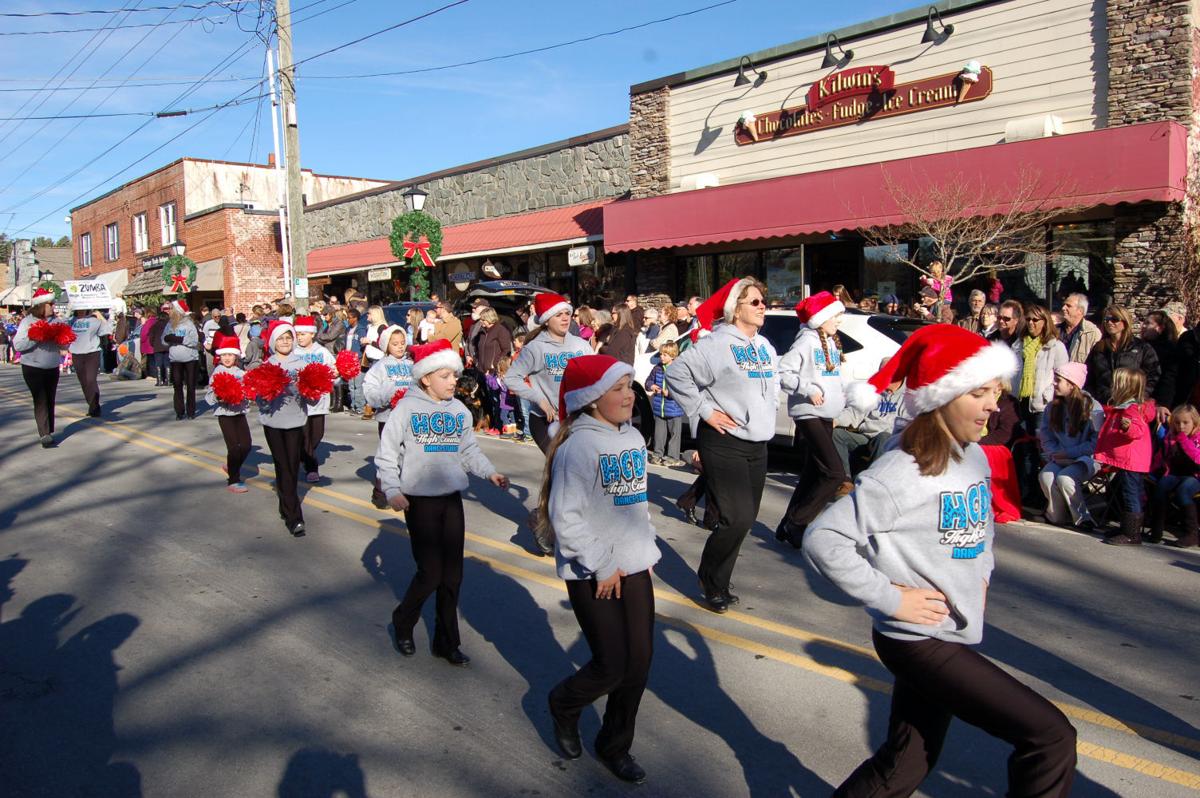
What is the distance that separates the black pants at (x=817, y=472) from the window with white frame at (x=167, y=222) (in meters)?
43.0

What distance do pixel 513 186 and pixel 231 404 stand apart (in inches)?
650

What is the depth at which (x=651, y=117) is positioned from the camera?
1970 centimetres

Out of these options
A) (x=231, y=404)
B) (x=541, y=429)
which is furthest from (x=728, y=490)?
(x=231, y=404)

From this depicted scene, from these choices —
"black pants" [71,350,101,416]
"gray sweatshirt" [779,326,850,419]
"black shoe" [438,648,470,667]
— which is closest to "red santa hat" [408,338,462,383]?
"black shoe" [438,648,470,667]

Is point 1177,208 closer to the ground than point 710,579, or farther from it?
farther from it

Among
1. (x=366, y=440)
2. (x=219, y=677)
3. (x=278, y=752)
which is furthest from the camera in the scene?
(x=366, y=440)

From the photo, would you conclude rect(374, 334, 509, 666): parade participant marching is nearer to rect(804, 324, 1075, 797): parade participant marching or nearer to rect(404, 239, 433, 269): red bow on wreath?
rect(804, 324, 1075, 797): parade participant marching

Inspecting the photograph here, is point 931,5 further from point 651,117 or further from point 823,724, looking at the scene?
point 823,724

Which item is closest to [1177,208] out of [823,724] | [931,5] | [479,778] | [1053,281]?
[1053,281]

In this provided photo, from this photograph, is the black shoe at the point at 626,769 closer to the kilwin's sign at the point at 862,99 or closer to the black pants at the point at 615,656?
the black pants at the point at 615,656

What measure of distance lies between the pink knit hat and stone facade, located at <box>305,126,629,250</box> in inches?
542

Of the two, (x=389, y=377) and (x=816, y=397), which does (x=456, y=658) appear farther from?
(x=389, y=377)

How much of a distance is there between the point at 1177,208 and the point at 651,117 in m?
10.4

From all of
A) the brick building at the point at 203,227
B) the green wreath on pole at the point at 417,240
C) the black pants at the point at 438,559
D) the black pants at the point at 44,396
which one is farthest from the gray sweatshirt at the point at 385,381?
the brick building at the point at 203,227
